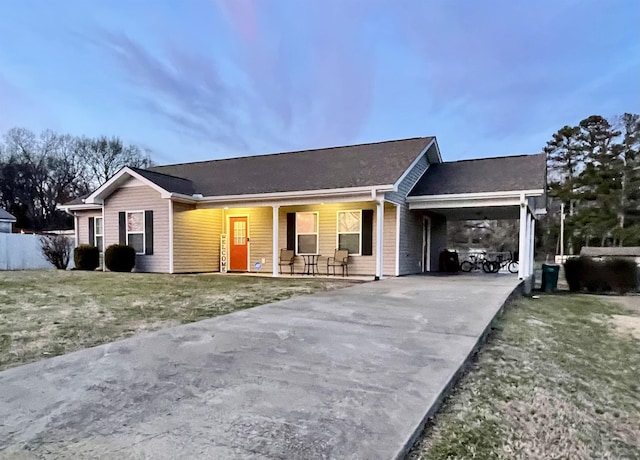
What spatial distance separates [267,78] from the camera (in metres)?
17.1

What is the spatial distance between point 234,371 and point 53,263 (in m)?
16.4

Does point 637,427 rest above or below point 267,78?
below

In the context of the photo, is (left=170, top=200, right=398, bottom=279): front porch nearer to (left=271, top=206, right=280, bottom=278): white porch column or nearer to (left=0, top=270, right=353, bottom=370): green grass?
(left=271, top=206, right=280, bottom=278): white porch column

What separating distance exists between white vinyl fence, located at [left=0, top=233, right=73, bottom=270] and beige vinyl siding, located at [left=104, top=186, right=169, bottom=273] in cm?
467

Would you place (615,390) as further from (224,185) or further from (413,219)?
(224,185)

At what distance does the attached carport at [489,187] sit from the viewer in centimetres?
1070

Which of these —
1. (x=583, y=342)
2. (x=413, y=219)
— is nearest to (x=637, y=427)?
(x=583, y=342)

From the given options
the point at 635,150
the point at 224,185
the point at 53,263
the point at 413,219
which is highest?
the point at 635,150

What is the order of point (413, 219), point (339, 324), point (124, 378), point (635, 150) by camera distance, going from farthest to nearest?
point (635, 150) → point (413, 219) → point (339, 324) → point (124, 378)

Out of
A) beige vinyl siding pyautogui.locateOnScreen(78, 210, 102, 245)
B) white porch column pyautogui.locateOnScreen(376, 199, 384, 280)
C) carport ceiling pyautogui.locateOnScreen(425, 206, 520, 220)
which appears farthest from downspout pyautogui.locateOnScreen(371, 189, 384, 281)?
beige vinyl siding pyautogui.locateOnScreen(78, 210, 102, 245)

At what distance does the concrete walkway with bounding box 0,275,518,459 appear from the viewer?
197 cm

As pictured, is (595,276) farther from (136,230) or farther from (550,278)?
(136,230)

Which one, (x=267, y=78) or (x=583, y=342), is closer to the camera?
(x=583, y=342)

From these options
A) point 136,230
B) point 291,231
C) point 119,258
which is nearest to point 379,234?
point 291,231
